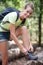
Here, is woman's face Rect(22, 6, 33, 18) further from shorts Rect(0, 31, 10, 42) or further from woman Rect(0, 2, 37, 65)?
shorts Rect(0, 31, 10, 42)

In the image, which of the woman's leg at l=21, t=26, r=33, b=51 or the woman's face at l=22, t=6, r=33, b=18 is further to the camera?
the woman's leg at l=21, t=26, r=33, b=51

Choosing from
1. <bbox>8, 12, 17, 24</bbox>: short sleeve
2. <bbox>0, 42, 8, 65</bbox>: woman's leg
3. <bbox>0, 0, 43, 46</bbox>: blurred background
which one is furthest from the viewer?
<bbox>0, 0, 43, 46</bbox>: blurred background

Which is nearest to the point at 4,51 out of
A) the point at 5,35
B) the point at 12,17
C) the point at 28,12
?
the point at 5,35

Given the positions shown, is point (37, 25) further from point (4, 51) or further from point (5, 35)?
point (4, 51)

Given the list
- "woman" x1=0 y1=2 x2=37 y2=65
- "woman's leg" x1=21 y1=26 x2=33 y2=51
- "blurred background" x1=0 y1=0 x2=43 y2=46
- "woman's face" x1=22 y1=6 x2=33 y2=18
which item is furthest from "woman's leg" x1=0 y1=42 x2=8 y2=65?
"blurred background" x1=0 y1=0 x2=43 y2=46

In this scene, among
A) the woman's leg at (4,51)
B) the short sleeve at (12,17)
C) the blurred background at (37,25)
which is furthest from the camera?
the blurred background at (37,25)

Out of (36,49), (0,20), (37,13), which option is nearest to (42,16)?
(37,13)

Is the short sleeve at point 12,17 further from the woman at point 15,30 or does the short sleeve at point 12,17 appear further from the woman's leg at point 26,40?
the woman's leg at point 26,40

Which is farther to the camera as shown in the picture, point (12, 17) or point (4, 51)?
point (12, 17)

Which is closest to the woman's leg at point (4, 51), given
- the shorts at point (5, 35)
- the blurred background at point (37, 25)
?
the shorts at point (5, 35)

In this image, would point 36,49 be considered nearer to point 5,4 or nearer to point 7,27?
point 5,4

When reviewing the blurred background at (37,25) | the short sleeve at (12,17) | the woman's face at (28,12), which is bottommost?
the blurred background at (37,25)

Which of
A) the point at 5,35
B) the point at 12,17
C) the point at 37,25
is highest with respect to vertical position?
the point at 12,17

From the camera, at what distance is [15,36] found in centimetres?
296
